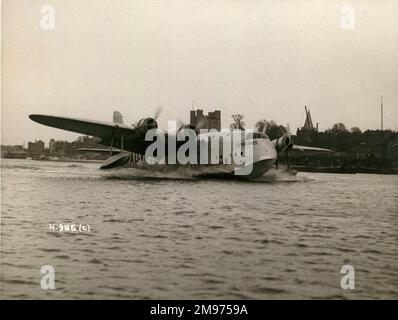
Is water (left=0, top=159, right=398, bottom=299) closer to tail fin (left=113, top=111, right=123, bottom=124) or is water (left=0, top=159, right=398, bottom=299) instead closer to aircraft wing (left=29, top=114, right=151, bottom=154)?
aircraft wing (left=29, top=114, right=151, bottom=154)

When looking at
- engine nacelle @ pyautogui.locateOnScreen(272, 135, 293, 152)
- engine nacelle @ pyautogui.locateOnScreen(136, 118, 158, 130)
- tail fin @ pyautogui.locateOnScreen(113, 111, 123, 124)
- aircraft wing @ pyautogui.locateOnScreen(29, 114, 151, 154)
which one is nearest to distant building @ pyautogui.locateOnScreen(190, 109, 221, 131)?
engine nacelle @ pyautogui.locateOnScreen(136, 118, 158, 130)

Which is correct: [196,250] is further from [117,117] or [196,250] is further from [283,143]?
[117,117]

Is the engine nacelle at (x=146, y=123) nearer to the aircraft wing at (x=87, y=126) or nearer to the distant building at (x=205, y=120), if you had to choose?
the aircraft wing at (x=87, y=126)

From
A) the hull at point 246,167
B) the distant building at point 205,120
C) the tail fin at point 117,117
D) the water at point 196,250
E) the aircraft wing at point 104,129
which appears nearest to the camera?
the water at point 196,250

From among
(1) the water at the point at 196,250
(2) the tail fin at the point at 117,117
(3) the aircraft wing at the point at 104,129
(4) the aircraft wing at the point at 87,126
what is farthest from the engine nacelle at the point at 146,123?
(1) the water at the point at 196,250

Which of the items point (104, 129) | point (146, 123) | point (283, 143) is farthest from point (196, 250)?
point (283, 143)
